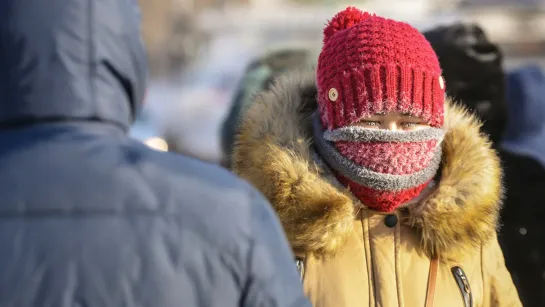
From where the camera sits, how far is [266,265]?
1.26 m

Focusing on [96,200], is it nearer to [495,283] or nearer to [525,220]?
[495,283]

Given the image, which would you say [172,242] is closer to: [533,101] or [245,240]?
[245,240]

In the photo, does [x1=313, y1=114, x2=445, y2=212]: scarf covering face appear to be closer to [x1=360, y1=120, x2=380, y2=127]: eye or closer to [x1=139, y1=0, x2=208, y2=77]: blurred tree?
[x1=360, y1=120, x2=380, y2=127]: eye

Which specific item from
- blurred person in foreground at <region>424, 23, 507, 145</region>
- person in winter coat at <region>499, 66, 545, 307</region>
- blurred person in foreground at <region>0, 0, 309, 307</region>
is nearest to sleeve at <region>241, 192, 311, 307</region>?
blurred person in foreground at <region>0, 0, 309, 307</region>

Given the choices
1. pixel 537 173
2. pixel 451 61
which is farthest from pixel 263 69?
pixel 537 173

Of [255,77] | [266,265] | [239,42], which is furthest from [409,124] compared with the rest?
[239,42]

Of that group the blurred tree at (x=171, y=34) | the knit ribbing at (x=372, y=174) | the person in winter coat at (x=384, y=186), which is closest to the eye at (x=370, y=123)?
the person in winter coat at (x=384, y=186)

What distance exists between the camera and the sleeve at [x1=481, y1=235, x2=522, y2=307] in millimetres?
2045

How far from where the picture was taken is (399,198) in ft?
6.82

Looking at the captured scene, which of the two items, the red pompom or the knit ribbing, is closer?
the knit ribbing

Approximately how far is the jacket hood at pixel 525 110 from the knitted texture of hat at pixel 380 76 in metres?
1.16

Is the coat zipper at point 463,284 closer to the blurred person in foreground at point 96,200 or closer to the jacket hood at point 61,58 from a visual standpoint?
the blurred person in foreground at point 96,200

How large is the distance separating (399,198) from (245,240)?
3.00 feet

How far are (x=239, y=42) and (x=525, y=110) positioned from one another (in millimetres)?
8595
